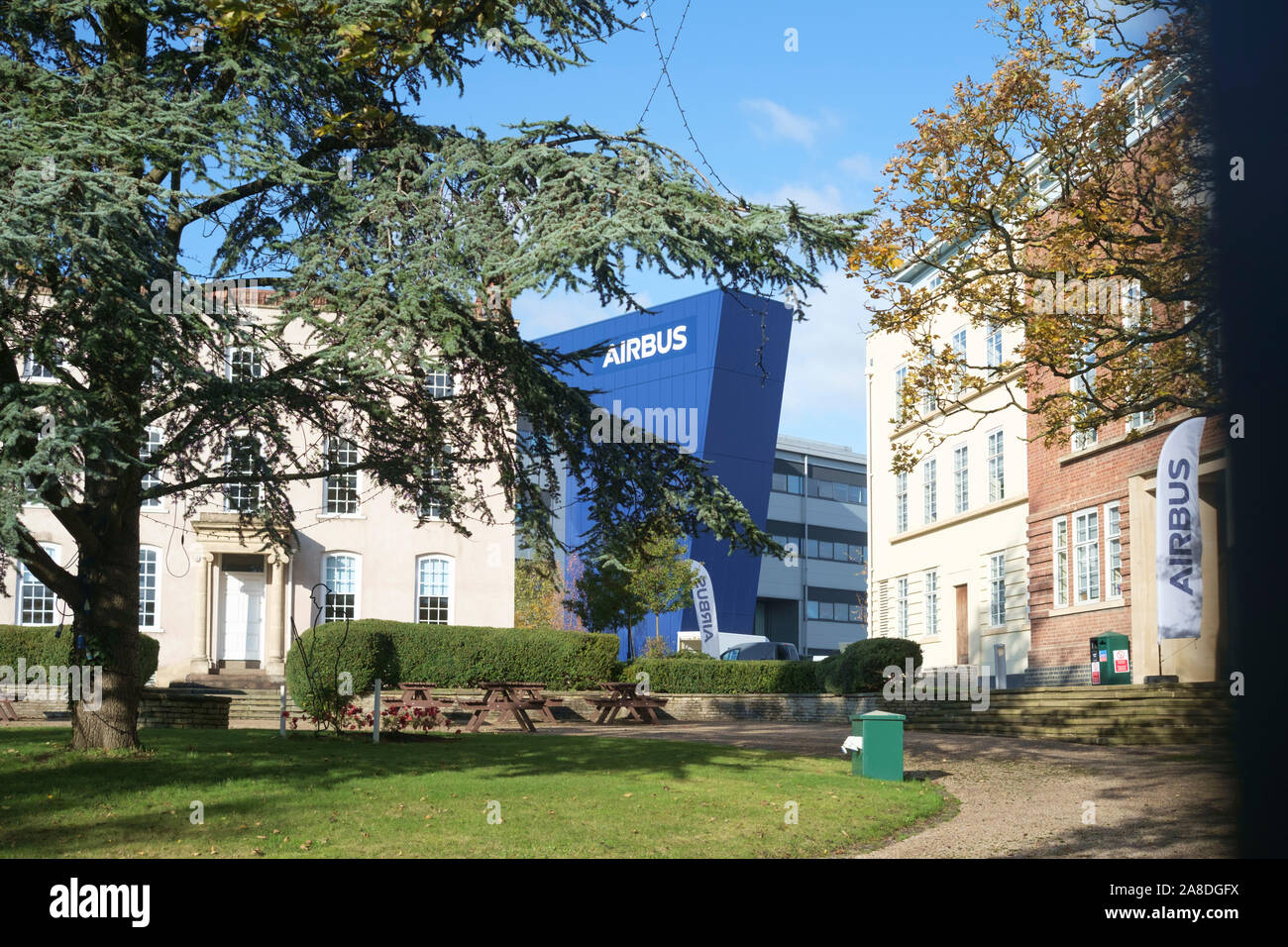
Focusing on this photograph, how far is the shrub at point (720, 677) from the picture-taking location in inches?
1207

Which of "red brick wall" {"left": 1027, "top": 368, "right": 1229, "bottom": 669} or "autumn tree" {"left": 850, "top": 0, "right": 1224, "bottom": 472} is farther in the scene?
"red brick wall" {"left": 1027, "top": 368, "right": 1229, "bottom": 669}

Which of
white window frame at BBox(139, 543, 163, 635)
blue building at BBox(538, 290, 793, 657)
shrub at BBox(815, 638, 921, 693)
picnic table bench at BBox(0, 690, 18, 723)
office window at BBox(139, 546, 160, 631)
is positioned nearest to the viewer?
picnic table bench at BBox(0, 690, 18, 723)

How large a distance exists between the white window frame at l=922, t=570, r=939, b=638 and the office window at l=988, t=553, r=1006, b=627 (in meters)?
3.25

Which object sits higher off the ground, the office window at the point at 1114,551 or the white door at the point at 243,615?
the office window at the point at 1114,551

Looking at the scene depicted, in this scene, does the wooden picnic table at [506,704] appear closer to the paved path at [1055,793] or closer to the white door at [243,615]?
the paved path at [1055,793]

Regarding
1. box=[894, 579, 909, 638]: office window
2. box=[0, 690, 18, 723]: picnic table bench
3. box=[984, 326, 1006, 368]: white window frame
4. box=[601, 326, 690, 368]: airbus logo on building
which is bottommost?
box=[0, 690, 18, 723]: picnic table bench

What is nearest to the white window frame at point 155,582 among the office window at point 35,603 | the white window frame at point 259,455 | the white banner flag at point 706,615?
the office window at point 35,603

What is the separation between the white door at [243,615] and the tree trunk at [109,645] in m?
18.6

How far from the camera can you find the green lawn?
8.52 metres

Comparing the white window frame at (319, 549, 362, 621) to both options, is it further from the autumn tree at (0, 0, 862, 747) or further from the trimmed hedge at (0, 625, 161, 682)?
the autumn tree at (0, 0, 862, 747)

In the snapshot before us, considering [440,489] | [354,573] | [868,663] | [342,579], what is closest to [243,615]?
[342,579]

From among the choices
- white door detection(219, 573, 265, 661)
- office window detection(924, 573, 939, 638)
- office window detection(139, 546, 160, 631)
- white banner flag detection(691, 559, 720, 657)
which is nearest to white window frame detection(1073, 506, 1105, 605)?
office window detection(924, 573, 939, 638)

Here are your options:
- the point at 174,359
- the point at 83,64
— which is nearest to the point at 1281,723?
the point at 174,359
